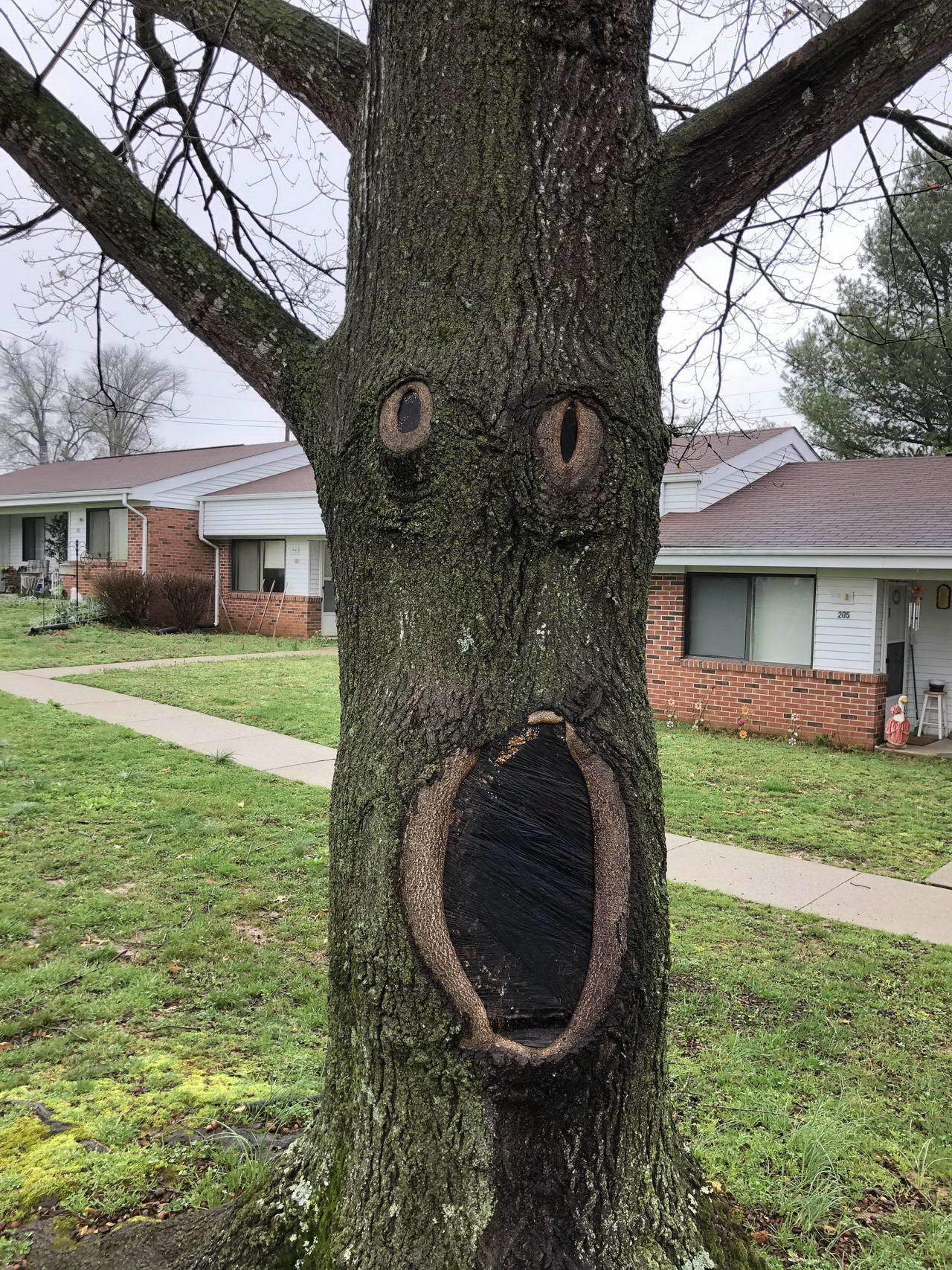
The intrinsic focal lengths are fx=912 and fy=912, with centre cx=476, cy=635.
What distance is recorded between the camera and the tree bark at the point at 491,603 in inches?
68.9

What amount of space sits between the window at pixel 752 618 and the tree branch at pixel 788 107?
1058 cm

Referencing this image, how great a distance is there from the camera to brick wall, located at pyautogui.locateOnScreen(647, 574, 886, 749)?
11.6 metres

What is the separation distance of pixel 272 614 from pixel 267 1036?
17865 millimetres

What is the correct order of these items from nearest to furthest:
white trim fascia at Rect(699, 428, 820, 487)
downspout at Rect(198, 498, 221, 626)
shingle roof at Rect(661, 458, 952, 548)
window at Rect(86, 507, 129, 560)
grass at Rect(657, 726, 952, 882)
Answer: grass at Rect(657, 726, 952, 882), shingle roof at Rect(661, 458, 952, 548), white trim fascia at Rect(699, 428, 820, 487), downspout at Rect(198, 498, 221, 626), window at Rect(86, 507, 129, 560)

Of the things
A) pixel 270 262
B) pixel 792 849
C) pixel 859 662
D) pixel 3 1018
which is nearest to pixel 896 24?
pixel 270 262

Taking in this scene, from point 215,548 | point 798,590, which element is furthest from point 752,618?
point 215,548

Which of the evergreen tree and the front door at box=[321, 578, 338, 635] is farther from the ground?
the evergreen tree

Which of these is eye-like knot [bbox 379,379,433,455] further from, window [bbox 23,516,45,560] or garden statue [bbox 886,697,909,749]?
window [bbox 23,516,45,560]

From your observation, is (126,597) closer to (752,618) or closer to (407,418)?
(752,618)

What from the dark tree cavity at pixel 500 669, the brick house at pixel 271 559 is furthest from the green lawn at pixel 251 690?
the dark tree cavity at pixel 500 669

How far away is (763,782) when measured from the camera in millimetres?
9406

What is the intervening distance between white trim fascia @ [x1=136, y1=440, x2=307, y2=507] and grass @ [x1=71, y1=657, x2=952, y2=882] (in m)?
8.19

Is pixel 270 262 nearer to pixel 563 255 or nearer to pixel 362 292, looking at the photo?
pixel 362 292

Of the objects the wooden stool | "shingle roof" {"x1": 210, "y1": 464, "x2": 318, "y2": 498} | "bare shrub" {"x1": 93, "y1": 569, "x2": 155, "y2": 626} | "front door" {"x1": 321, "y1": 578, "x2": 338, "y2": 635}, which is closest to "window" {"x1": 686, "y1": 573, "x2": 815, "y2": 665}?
the wooden stool
